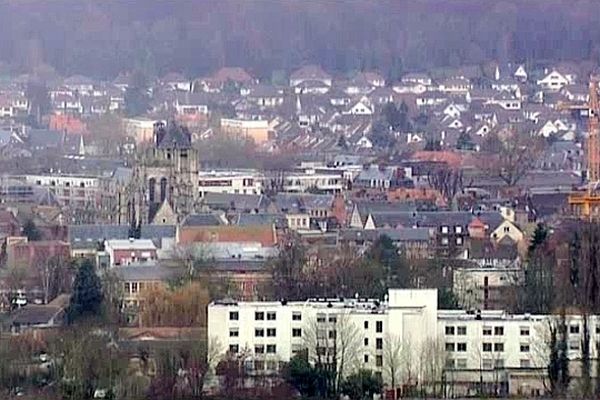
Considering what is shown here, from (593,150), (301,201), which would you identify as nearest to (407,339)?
(301,201)

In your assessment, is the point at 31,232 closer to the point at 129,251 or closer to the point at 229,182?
the point at 129,251

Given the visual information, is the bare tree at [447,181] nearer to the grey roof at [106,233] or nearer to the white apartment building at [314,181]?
the white apartment building at [314,181]

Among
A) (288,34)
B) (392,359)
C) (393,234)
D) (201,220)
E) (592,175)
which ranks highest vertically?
(288,34)

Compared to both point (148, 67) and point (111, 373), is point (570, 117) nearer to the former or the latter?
point (148, 67)

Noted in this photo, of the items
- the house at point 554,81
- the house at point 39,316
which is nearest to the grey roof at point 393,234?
the house at point 39,316

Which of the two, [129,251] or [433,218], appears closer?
[129,251]

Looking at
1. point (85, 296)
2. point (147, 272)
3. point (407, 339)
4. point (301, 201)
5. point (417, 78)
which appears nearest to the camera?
point (407, 339)

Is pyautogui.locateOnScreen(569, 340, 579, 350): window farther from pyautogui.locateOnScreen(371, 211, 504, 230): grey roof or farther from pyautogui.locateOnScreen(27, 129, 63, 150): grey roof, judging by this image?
pyautogui.locateOnScreen(27, 129, 63, 150): grey roof
